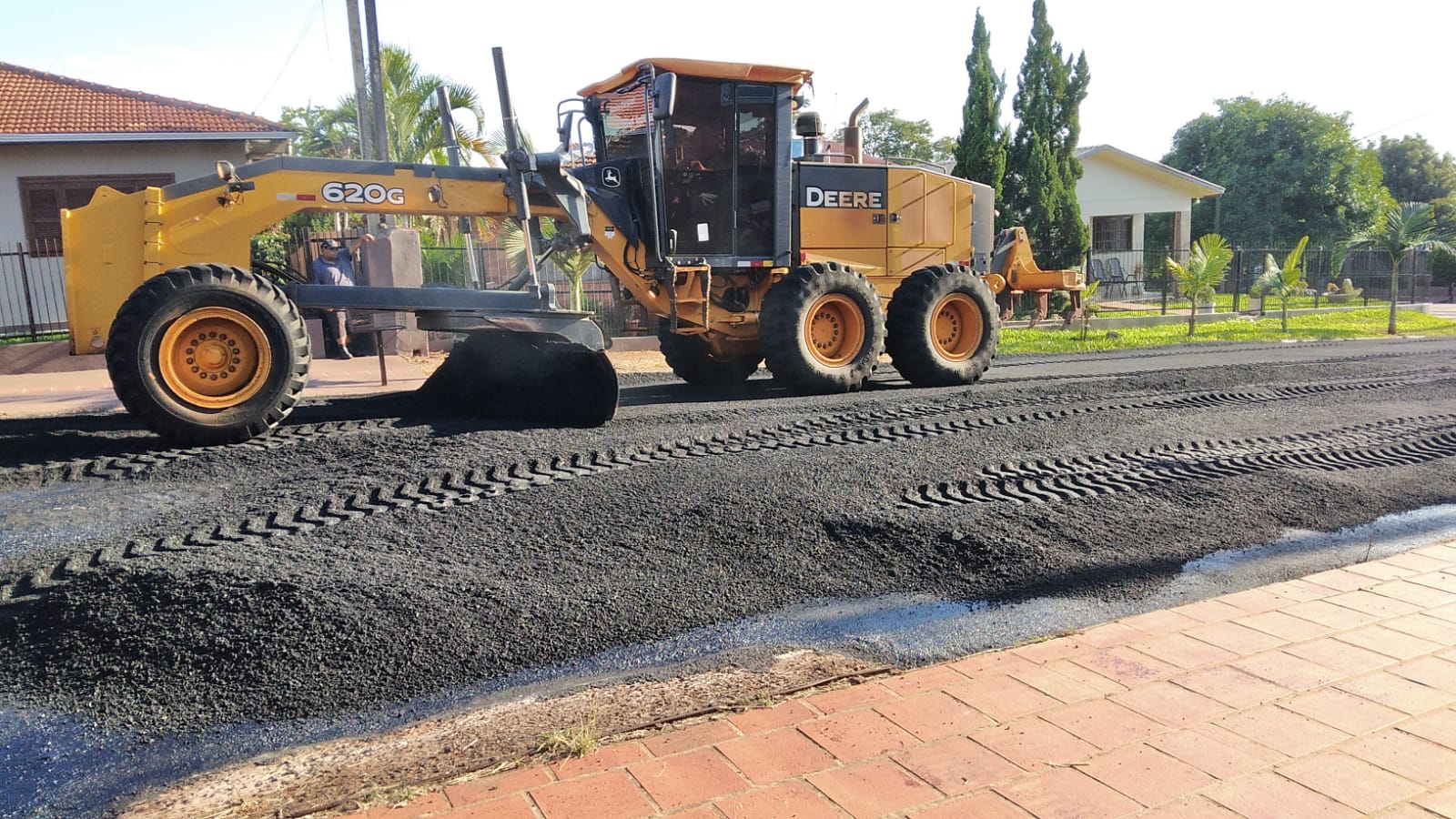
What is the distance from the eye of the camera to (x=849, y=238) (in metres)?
9.75

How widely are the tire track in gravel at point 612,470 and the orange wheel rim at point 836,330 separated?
1271mm

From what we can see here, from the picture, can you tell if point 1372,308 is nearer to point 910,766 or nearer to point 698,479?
point 698,479

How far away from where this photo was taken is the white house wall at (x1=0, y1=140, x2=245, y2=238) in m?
16.3

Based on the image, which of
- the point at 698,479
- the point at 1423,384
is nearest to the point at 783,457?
the point at 698,479

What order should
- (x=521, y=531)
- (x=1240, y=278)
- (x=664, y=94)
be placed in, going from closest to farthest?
(x=521, y=531), (x=664, y=94), (x=1240, y=278)

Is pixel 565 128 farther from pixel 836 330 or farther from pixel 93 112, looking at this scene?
pixel 93 112

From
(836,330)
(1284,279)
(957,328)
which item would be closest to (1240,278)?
(1284,279)

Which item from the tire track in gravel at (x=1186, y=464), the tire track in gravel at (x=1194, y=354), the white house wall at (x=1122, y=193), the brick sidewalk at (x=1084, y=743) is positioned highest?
the white house wall at (x=1122, y=193)

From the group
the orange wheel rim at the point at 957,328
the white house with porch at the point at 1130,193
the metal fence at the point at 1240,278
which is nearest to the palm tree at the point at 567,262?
the orange wheel rim at the point at 957,328

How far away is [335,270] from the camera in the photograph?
12.0m

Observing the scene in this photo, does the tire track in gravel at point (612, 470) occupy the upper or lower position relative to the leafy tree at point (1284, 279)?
lower

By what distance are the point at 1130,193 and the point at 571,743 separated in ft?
99.0

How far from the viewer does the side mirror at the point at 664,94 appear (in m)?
7.73

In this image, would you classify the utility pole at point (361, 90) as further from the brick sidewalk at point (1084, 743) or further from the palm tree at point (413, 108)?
the brick sidewalk at point (1084, 743)
